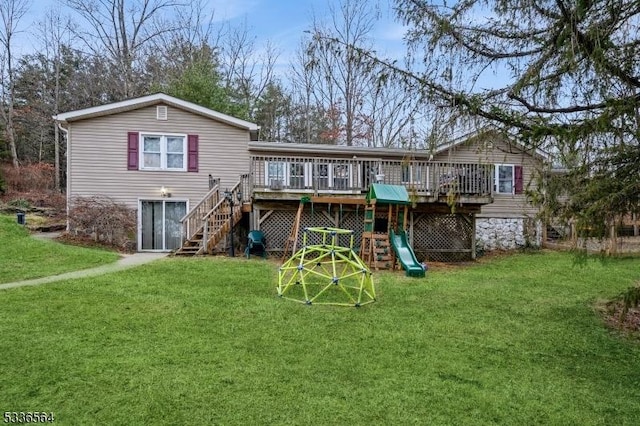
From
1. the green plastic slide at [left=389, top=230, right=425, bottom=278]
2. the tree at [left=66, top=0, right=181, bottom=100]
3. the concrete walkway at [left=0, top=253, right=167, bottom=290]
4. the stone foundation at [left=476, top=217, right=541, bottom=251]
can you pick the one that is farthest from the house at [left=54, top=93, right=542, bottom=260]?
the tree at [left=66, top=0, right=181, bottom=100]

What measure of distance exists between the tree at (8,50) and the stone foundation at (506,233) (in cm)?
2465

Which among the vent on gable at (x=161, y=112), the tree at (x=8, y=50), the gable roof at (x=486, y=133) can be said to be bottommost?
the gable roof at (x=486, y=133)

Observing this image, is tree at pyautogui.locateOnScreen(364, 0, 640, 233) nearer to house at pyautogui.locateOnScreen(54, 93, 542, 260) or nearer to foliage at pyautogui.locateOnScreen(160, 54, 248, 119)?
house at pyautogui.locateOnScreen(54, 93, 542, 260)

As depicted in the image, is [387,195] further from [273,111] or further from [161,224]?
[273,111]

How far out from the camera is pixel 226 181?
14.7 m

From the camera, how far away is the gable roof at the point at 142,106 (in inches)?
528

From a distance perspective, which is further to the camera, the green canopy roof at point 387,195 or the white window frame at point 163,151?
the white window frame at point 163,151

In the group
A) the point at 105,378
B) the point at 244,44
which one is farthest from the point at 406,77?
the point at 244,44

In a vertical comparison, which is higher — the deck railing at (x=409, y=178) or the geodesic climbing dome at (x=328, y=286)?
the deck railing at (x=409, y=178)

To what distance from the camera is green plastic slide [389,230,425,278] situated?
31.1 feet

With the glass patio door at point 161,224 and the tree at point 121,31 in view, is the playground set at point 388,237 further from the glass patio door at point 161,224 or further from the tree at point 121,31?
the tree at point 121,31

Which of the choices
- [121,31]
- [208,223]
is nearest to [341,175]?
[208,223]

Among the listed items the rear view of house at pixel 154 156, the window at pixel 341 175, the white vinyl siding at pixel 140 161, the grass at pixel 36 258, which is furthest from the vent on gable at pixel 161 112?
the window at pixel 341 175

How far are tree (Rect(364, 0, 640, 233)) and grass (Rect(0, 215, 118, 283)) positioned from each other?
7572mm
